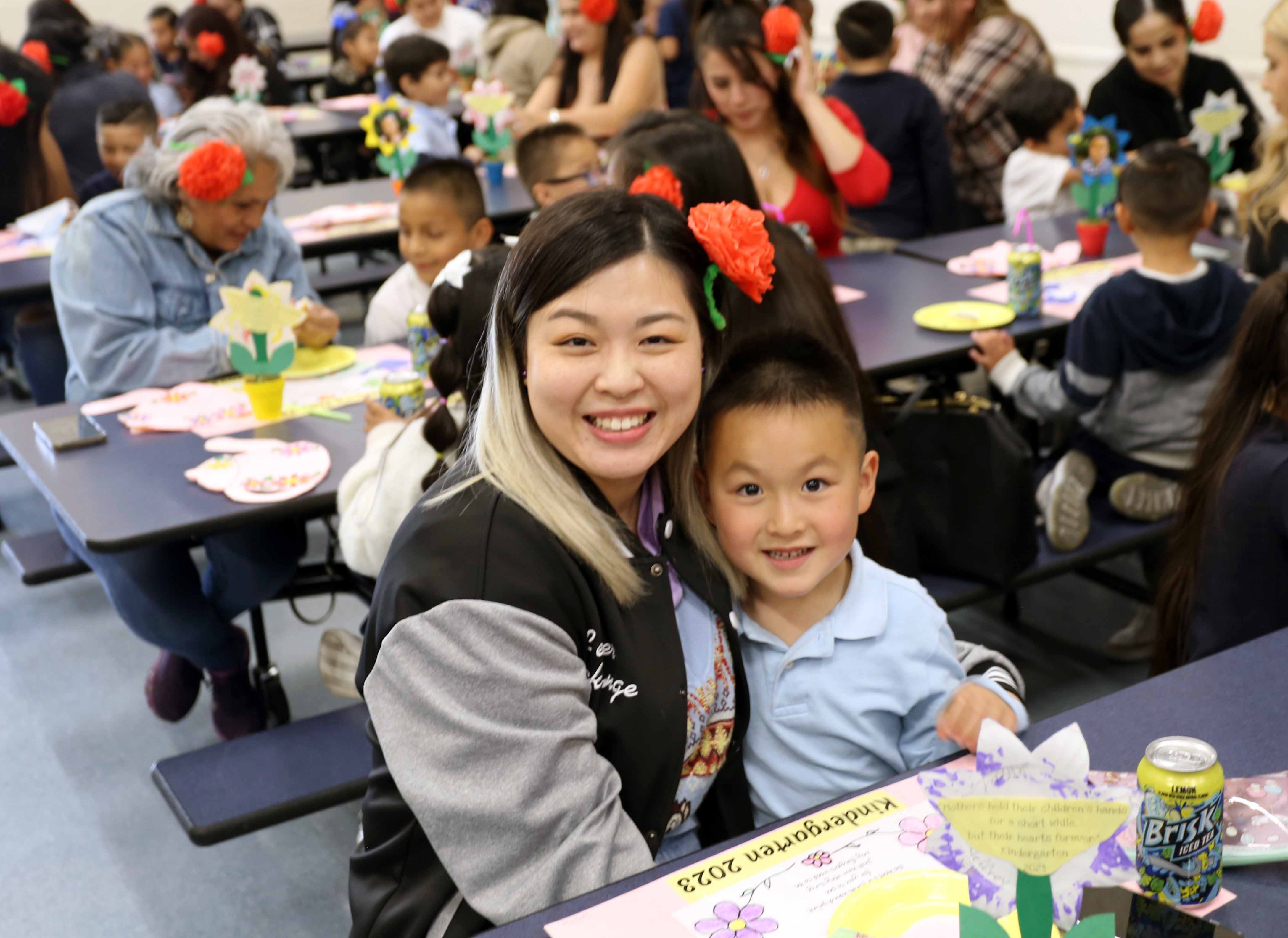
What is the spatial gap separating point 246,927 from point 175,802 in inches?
15.9

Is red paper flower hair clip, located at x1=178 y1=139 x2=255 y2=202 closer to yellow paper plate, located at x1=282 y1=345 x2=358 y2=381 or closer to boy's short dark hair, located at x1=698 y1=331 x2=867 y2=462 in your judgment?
yellow paper plate, located at x1=282 y1=345 x2=358 y2=381

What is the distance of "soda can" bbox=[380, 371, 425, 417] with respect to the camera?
2424 millimetres

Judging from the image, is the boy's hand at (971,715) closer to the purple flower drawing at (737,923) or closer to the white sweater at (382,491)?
the purple flower drawing at (737,923)

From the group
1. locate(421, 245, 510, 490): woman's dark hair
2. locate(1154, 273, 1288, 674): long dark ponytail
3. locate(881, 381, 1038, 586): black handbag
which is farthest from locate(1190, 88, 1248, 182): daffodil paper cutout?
locate(421, 245, 510, 490): woman's dark hair

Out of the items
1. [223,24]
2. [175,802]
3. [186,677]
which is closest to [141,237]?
[186,677]

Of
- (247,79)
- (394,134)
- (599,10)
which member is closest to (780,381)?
(394,134)

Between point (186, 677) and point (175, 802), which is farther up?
point (175, 802)

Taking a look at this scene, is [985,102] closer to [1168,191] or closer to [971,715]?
[1168,191]

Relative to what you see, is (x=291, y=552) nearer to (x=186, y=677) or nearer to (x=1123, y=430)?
(x=186, y=677)

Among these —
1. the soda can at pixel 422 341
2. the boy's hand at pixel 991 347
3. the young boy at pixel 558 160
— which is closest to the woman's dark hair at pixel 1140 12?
the young boy at pixel 558 160

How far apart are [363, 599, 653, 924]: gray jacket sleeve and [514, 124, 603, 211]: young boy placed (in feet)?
8.25

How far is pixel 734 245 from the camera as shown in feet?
4.50

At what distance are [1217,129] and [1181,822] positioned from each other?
3326 mm

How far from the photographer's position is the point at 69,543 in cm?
299
